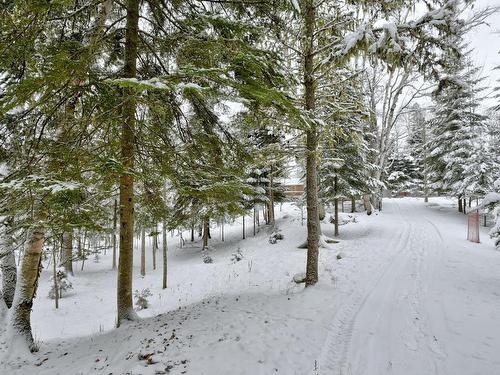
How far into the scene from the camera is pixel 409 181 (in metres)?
40.5

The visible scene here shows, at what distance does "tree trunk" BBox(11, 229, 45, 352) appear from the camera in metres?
6.25

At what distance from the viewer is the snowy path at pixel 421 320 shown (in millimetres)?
4496

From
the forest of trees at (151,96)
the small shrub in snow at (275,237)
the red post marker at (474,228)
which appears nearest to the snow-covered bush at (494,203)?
the forest of trees at (151,96)

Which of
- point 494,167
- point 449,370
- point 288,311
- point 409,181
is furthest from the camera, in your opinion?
point 409,181

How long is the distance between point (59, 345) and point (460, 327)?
843cm

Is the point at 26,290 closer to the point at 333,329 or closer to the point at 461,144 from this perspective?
the point at 333,329

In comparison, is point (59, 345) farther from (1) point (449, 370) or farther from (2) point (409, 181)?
(2) point (409, 181)

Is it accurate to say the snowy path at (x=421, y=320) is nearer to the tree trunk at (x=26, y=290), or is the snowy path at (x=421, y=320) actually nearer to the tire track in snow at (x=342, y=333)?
the tire track in snow at (x=342, y=333)

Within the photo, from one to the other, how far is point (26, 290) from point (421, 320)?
8233mm

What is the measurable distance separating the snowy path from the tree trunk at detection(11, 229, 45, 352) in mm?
6015

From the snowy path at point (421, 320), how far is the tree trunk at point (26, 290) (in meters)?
6.02

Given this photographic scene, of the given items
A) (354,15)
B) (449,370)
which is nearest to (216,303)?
(449,370)

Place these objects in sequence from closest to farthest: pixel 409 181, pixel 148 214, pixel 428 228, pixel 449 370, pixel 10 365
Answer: pixel 449 370 < pixel 10 365 < pixel 148 214 < pixel 428 228 < pixel 409 181

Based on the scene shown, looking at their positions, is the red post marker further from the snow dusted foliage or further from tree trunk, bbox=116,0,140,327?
tree trunk, bbox=116,0,140,327
